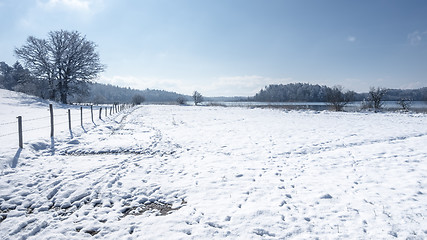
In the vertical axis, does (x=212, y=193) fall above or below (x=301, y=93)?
below

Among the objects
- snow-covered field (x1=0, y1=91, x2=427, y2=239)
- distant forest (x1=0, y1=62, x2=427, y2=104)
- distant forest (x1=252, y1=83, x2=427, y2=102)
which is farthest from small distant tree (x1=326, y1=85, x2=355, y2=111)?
distant forest (x1=252, y1=83, x2=427, y2=102)

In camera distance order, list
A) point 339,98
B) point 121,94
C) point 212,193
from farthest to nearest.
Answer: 1. point 121,94
2. point 339,98
3. point 212,193

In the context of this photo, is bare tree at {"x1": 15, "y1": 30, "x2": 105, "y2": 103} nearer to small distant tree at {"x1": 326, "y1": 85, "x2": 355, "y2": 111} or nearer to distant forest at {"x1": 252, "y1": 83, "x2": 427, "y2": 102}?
small distant tree at {"x1": 326, "y1": 85, "x2": 355, "y2": 111}

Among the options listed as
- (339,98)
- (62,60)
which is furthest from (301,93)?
(62,60)

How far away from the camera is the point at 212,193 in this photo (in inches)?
207

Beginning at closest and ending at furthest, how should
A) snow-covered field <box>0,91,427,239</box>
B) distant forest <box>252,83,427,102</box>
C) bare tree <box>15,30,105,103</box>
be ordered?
1. snow-covered field <box>0,91,427,239</box>
2. bare tree <box>15,30,105,103</box>
3. distant forest <box>252,83,427,102</box>

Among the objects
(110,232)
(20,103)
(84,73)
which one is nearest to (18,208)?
(110,232)

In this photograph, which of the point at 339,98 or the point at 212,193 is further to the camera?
the point at 339,98

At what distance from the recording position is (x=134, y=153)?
8.93 metres

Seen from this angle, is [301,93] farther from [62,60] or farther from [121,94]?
[121,94]

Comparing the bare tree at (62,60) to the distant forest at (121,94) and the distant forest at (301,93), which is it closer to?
the distant forest at (121,94)

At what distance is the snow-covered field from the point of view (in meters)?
3.75

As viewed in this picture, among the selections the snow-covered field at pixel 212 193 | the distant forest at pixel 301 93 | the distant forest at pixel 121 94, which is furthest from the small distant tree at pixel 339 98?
the distant forest at pixel 301 93

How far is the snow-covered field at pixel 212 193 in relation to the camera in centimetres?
375
